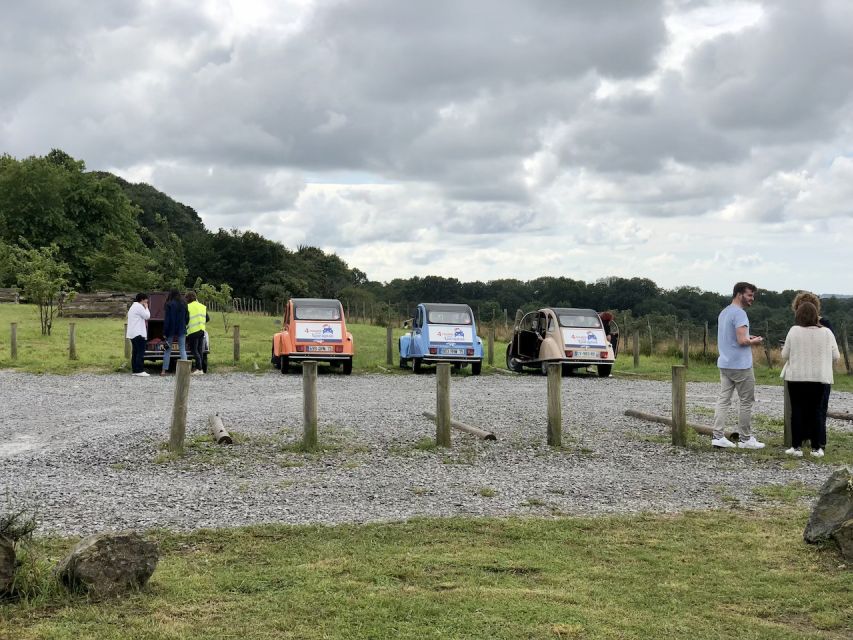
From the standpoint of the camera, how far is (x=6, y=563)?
17.3 feet

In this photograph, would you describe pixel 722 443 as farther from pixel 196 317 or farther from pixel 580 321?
pixel 196 317

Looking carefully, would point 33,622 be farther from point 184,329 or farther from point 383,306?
point 383,306

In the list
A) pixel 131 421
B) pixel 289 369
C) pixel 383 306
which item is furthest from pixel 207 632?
pixel 383 306

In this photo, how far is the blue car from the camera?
78.9 feet

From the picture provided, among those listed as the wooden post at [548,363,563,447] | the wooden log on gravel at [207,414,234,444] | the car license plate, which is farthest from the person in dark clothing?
the wooden post at [548,363,563,447]

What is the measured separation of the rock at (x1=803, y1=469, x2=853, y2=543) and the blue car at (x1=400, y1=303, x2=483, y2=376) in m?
17.5

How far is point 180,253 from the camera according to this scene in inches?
2908

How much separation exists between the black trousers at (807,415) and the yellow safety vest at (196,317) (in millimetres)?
14988

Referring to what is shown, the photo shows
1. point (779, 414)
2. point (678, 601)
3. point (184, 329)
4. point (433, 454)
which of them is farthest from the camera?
point (184, 329)

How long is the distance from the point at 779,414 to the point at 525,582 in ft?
36.4

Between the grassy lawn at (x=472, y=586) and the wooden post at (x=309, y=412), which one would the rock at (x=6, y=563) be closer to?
the grassy lawn at (x=472, y=586)

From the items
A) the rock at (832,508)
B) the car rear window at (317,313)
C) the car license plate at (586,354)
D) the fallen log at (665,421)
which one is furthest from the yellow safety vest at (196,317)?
the rock at (832,508)

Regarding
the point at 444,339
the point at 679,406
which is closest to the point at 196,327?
the point at 444,339

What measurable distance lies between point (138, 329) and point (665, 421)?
13323mm
